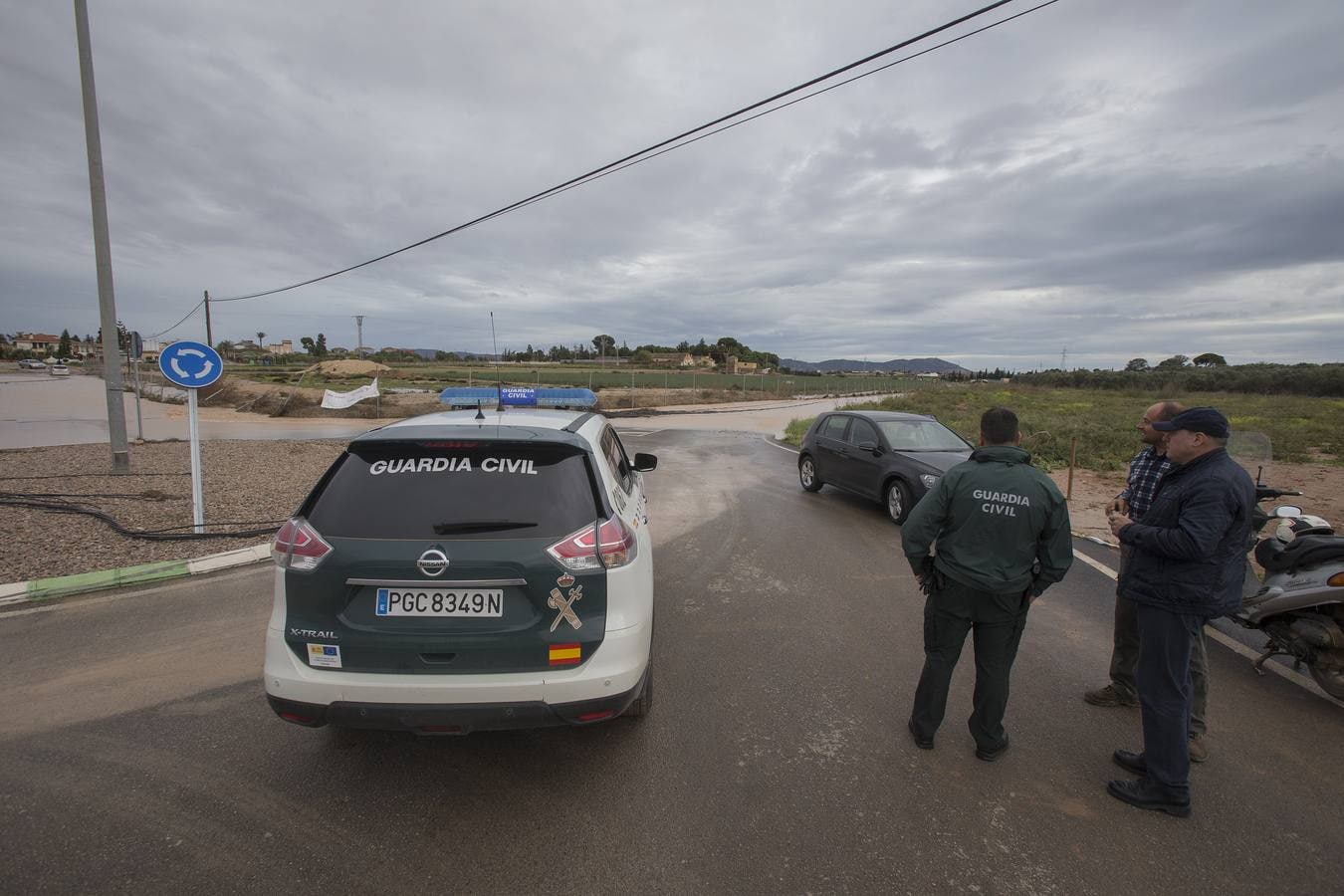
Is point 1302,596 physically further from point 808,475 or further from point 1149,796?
point 808,475

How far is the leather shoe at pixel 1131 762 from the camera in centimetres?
289

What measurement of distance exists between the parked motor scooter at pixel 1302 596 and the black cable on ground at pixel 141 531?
8.33 m

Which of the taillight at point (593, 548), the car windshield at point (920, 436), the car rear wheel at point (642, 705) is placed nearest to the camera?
the taillight at point (593, 548)

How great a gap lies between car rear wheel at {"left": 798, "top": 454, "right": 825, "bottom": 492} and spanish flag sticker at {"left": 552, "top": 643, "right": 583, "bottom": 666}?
25.7 feet

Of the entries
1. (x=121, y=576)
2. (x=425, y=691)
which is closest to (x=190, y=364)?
(x=121, y=576)

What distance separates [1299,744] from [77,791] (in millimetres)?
5979

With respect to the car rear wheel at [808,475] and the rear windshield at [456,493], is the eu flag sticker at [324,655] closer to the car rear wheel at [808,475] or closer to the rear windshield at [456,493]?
the rear windshield at [456,493]

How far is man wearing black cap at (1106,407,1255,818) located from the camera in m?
2.58

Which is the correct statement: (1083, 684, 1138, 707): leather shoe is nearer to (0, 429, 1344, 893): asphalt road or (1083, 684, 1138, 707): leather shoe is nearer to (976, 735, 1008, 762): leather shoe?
(0, 429, 1344, 893): asphalt road

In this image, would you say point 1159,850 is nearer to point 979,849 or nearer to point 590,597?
point 979,849

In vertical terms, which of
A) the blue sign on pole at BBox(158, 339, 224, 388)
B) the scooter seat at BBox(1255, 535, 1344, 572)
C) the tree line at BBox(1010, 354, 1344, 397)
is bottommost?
the scooter seat at BBox(1255, 535, 1344, 572)

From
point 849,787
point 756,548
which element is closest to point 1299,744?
point 849,787

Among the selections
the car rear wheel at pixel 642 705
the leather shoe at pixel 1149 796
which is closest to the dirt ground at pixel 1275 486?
the leather shoe at pixel 1149 796

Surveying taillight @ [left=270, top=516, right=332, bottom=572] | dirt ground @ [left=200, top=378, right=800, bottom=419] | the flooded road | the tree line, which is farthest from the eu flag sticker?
the tree line
